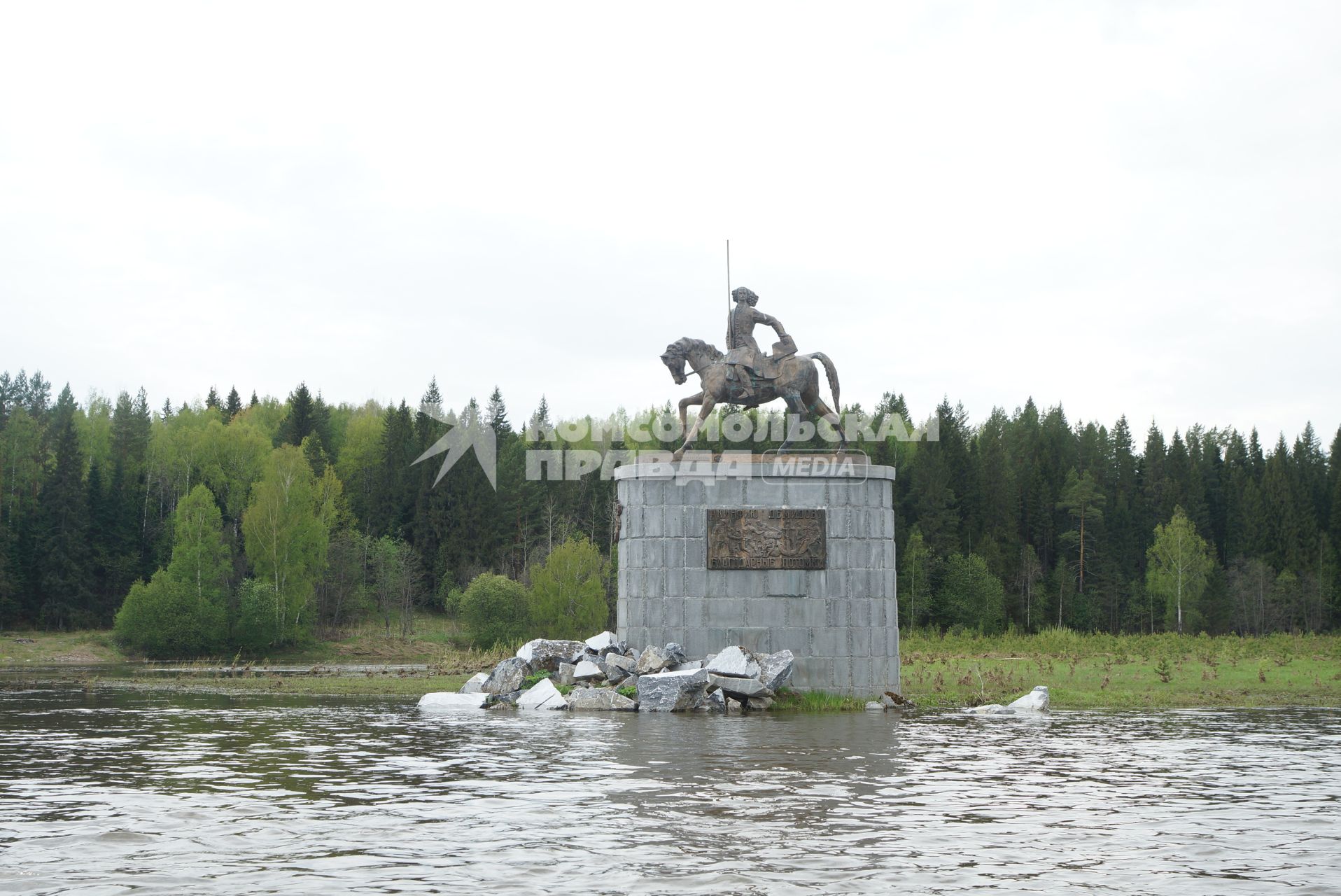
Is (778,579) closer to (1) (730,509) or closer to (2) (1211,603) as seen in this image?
(1) (730,509)

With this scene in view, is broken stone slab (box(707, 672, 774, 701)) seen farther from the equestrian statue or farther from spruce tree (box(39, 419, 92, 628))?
spruce tree (box(39, 419, 92, 628))

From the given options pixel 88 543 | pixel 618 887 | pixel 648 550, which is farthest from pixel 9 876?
pixel 88 543

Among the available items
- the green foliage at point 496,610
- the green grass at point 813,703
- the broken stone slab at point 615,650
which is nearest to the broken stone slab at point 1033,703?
the green grass at point 813,703

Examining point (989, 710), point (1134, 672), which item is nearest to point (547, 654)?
point (989, 710)

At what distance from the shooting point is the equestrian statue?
2219 cm

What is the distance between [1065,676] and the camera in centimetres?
2820

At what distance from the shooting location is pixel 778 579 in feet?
70.7

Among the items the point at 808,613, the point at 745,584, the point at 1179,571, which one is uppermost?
the point at 745,584

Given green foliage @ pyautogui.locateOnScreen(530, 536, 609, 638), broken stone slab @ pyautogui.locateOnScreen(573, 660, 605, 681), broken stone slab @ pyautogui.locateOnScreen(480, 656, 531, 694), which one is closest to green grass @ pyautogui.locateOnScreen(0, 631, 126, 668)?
green foliage @ pyautogui.locateOnScreen(530, 536, 609, 638)

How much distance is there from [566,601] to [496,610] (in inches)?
152

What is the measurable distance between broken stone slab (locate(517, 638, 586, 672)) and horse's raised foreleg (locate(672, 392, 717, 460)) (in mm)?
4006

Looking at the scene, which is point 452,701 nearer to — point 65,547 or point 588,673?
point 588,673

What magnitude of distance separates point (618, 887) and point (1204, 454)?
102 metres

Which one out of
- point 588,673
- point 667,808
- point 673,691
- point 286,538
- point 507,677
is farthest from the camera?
point 286,538
